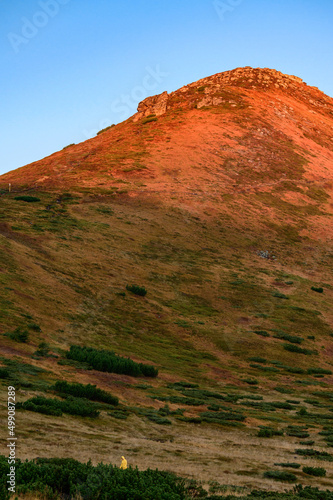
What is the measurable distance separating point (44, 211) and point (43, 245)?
1316 cm

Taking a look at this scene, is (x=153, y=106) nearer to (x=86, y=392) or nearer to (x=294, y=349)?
(x=294, y=349)

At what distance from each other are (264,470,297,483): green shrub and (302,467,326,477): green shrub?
2.93 feet

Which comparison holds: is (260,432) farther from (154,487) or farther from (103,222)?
(103,222)

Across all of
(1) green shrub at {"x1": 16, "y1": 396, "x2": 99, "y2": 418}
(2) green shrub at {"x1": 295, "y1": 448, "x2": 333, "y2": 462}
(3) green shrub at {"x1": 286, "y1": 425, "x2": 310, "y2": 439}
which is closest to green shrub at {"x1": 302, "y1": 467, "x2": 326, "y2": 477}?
(2) green shrub at {"x1": 295, "y1": 448, "x2": 333, "y2": 462}

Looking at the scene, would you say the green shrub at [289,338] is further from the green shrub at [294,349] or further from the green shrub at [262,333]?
the green shrub at [294,349]

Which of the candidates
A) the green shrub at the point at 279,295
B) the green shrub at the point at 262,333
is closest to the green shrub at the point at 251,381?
the green shrub at the point at 262,333

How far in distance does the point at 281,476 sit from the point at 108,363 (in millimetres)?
13008

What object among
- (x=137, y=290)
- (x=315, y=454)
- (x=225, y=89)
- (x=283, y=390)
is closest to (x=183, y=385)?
(x=283, y=390)

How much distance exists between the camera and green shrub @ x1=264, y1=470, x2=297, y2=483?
12.2m

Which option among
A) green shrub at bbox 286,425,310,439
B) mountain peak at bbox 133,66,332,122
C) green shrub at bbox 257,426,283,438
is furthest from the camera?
mountain peak at bbox 133,66,332,122

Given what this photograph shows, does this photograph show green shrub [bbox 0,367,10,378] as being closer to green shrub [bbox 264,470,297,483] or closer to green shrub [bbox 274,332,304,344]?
green shrub [bbox 264,470,297,483]

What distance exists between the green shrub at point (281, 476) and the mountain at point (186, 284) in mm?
192

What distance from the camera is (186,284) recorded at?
4503cm

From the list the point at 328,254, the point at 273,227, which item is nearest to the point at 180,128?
the point at 273,227
